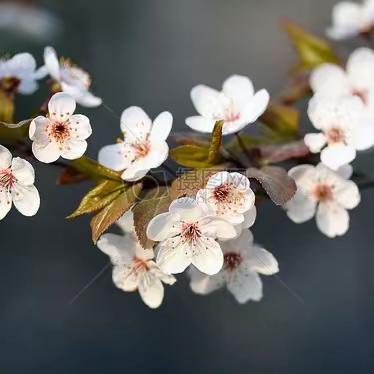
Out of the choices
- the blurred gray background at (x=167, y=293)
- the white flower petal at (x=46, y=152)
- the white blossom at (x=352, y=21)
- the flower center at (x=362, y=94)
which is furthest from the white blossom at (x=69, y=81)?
the blurred gray background at (x=167, y=293)

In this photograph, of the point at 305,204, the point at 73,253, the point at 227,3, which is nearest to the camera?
the point at 305,204

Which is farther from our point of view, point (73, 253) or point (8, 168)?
point (73, 253)

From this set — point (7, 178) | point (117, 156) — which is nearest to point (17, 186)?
point (7, 178)

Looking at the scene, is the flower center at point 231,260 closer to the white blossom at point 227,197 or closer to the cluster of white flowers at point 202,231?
the cluster of white flowers at point 202,231

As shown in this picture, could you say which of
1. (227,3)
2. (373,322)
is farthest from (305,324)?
(227,3)

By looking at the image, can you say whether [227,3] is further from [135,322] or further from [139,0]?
[135,322]

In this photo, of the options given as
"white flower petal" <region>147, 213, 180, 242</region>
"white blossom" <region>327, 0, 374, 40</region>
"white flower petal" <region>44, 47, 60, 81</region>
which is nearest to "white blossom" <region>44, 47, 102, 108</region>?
"white flower petal" <region>44, 47, 60, 81</region>
